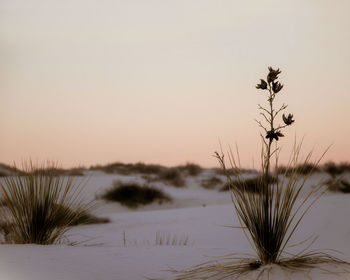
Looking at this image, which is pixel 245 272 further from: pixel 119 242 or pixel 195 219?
pixel 195 219

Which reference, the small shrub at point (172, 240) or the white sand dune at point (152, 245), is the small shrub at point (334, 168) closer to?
the white sand dune at point (152, 245)

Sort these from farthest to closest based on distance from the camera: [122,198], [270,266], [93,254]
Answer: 1. [122,198]
2. [93,254]
3. [270,266]

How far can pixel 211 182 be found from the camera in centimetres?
1495

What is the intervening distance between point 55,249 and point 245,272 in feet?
4.40

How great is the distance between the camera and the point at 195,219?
23.2ft

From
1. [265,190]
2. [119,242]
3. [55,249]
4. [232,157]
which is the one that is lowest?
[119,242]

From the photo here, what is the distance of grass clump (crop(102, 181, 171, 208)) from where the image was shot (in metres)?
10.4

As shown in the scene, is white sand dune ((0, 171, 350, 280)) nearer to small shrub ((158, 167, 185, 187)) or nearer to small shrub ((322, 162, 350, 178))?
small shrub ((158, 167, 185, 187))

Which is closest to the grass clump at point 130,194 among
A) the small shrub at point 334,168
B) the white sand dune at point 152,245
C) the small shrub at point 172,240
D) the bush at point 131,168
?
the white sand dune at point 152,245

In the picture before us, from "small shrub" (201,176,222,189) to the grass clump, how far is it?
13.4 ft

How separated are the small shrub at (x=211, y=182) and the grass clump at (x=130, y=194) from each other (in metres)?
4.09

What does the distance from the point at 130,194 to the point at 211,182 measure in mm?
4972

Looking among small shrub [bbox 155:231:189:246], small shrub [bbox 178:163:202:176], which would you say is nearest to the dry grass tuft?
small shrub [bbox 155:231:189:246]

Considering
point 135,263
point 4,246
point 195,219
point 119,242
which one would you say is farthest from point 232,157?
point 195,219
